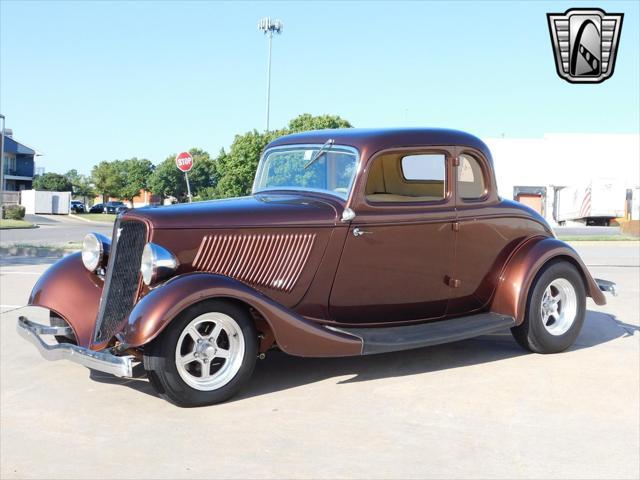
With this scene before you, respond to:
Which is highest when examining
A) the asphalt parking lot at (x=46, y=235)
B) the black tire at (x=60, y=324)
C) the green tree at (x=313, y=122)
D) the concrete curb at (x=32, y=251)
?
the green tree at (x=313, y=122)

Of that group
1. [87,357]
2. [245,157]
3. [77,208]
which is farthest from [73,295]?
[77,208]

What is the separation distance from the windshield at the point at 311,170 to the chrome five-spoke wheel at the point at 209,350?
1.40 meters

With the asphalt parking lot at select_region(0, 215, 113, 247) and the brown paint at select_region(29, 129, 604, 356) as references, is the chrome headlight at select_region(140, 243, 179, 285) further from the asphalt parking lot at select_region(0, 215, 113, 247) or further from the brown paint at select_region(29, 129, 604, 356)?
the asphalt parking lot at select_region(0, 215, 113, 247)

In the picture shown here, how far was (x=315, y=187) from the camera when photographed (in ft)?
19.1

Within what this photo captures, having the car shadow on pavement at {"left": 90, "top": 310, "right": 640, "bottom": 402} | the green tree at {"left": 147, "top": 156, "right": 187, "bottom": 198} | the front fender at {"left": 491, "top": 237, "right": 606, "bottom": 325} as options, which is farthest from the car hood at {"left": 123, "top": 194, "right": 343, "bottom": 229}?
the green tree at {"left": 147, "top": 156, "right": 187, "bottom": 198}

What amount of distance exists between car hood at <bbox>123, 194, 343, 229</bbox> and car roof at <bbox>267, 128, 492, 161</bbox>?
0.55 m

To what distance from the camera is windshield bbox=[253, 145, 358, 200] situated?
574cm

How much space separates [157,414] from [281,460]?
1140 millimetres

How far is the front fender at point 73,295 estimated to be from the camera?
5.44 m

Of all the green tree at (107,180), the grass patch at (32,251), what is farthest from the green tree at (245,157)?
the green tree at (107,180)

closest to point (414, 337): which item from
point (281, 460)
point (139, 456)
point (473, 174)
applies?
point (473, 174)

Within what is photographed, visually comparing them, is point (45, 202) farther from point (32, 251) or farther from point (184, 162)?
point (32, 251)

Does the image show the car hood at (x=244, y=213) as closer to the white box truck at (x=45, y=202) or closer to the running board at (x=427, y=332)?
the running board at (x=427, y=332)

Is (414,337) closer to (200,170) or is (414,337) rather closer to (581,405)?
(581,405)
